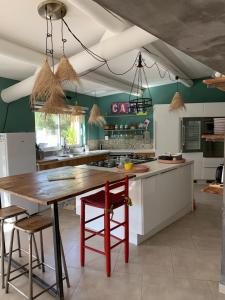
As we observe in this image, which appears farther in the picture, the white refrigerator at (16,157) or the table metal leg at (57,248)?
the white refrigerator at (16,157)

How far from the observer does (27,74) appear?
182 inches

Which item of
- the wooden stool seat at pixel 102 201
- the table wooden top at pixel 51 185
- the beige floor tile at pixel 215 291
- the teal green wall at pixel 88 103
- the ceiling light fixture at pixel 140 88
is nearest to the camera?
the table wooden top at pixel 51 185

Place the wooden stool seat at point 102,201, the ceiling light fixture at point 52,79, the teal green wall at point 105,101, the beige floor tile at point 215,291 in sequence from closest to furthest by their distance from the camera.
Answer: the beige floor tile at point 215,291 → the ceiling light fixture at point 52,79 → the wooden stool seat at point 102,201 → the teal green wall at point 105,101

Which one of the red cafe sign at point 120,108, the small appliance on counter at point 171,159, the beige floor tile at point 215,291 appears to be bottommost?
the beige floor tile at point 215,291

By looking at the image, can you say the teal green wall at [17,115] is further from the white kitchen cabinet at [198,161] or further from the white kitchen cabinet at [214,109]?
the white kitchen cabinet at [214,109]

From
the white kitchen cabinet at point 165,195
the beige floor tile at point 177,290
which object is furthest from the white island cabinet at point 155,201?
the beige floor tile at point 177,290

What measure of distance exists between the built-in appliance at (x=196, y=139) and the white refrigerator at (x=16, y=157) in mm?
3762

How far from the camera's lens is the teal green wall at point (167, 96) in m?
6.44

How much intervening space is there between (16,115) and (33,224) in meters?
3.40

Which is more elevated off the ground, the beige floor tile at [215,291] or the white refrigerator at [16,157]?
the white refrigerator at [16,157]

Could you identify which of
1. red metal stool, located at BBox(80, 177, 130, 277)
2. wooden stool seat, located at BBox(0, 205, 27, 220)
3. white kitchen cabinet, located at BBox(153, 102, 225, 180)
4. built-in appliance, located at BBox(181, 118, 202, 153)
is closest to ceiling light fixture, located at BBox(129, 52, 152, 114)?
white kitchen cabinet, located at BBox(153, 102, 225, 180)

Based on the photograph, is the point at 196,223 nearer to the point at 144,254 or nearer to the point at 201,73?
the point at 144,254

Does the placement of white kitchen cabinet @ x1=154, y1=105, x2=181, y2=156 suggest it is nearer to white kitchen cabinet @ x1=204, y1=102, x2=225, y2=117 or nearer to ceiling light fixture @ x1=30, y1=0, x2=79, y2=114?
white kitchen cabinet @ x1=204, y1=102, x2=225, y2=117

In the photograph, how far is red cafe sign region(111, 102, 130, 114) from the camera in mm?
7366
